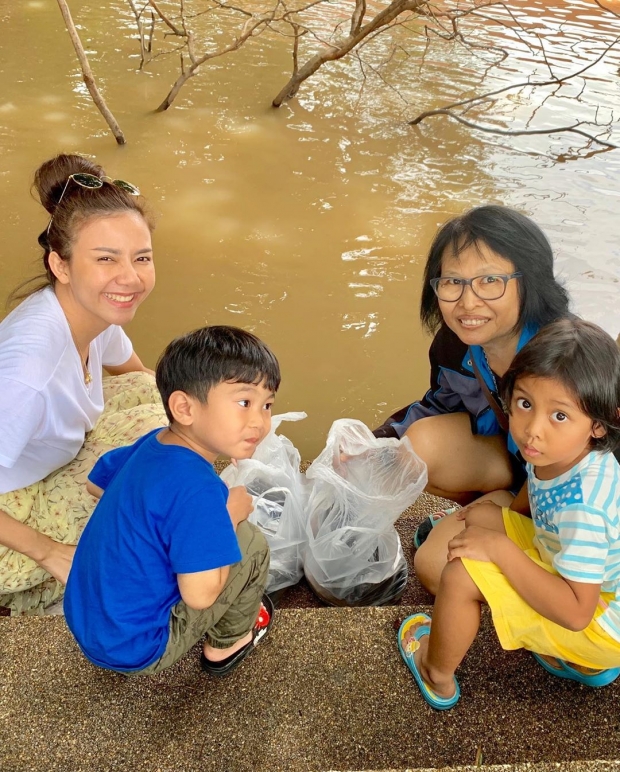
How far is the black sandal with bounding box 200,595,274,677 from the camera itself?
1.65 metres

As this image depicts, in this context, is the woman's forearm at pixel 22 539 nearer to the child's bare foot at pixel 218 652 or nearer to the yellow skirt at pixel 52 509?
the yellow skirt at pixel 52 509

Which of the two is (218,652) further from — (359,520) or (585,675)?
(585,675)

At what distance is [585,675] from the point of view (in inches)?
65.4

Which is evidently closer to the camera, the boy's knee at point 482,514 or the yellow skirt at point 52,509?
the boy's knee at point 482,514

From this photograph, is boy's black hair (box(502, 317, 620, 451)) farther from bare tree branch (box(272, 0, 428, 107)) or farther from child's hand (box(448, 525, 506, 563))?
bare tree branch (box(272, 0, 428, 107))

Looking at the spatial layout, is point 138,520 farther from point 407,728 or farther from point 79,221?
point 79,221

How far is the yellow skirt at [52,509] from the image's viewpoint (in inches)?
82.1

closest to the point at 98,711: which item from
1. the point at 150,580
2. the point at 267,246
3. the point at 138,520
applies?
the point at 150,580

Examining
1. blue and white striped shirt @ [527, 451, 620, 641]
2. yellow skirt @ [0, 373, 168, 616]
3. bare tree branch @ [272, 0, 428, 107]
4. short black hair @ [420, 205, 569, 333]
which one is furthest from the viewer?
bare tree branch @ [272, 0, 428, 107]

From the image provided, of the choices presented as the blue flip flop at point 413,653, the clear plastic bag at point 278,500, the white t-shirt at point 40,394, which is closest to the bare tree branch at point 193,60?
the white t-shirt at point 40,394

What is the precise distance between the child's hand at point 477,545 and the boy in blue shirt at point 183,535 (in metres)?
0.48

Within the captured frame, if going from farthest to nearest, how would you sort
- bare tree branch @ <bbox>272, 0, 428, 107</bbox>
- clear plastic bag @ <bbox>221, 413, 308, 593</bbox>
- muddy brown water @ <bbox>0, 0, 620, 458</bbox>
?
bare tree branch @ <bbox>272, 0, 428, 107</bbox> < muddy brown water @ <bbox>0, 0, 620, 458</bbox> < clear plastic bag @ <bbox>221, 413, 308, 593</bbox>

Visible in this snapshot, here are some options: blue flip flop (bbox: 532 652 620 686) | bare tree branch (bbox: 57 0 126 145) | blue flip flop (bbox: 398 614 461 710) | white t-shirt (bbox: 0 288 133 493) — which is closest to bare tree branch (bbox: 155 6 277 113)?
bare tree branch (bbox: 57 0 126 145)

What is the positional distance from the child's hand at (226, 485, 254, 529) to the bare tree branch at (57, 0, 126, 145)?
11.4 feet
